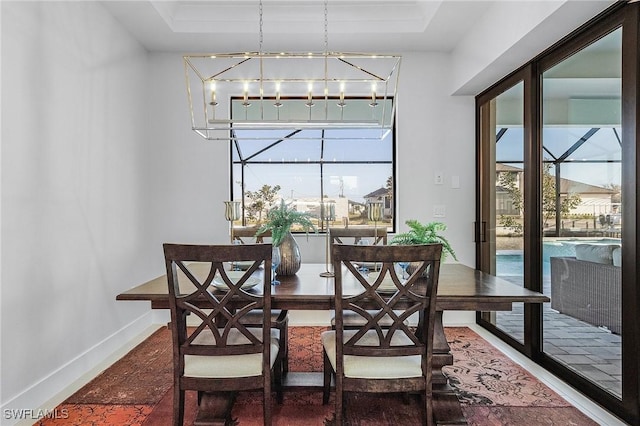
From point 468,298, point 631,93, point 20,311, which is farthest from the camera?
point 20,311

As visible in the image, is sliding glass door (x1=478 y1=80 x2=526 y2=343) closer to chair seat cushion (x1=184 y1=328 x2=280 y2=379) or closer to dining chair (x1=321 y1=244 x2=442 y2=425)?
dining chair (x1=321 y1=244 x2=442 y2=425)

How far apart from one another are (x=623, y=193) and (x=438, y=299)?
1168mm

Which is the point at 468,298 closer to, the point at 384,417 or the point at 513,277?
the point at 384,417

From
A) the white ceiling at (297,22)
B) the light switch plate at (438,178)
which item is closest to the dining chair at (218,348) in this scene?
the white ceiling at (297,22)

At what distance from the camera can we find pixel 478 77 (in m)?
3.42

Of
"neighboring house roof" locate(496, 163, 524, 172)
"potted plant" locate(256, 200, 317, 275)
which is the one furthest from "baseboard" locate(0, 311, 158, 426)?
"neighboring house roof" locate(496, 163, 524, 172)

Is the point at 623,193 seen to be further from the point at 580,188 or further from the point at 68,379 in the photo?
the point at 68,379

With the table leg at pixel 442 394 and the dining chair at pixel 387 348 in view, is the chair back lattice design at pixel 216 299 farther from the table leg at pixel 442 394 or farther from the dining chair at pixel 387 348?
the table leg at pixel 442 394

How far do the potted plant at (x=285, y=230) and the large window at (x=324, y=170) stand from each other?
1660mm

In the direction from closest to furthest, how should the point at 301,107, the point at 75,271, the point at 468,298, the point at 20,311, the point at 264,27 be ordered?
1. the point at 468,298
2. the point at 20,311
3. the point at 75,271
4. the point at 264,27
5. the point at 301,107

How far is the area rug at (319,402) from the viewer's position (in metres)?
2.16

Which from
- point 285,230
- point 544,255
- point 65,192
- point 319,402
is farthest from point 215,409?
point 544,255

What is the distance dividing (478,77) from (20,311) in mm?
3641

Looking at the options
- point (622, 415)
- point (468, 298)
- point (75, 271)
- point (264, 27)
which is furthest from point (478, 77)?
Answer: point (75, 271)
